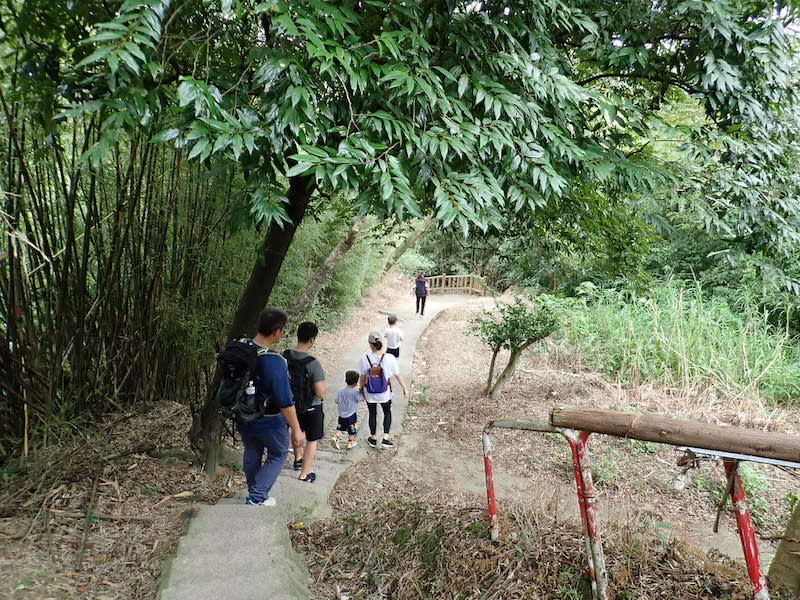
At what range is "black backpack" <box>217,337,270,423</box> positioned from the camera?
9.49 feet

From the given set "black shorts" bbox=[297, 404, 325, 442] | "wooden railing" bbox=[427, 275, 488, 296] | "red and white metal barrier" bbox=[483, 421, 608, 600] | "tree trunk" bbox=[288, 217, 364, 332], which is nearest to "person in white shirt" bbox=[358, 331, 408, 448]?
"black shorts" bbox=[297, 404, 325, 442]

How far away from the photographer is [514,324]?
21.9 ft

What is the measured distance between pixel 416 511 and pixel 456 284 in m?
21.3

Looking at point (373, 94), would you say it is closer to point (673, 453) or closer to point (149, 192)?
point (149, 192)

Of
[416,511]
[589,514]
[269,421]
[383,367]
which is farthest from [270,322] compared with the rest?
[383,367]

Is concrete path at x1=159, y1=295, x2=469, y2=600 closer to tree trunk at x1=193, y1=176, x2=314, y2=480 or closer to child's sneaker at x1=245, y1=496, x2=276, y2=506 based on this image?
child's sneaker at x1=245, y1=496, x2=276, y2=506

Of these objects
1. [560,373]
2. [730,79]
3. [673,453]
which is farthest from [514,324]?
[730,79]

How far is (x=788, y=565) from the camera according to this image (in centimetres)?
174

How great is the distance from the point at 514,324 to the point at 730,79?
13.7 feet

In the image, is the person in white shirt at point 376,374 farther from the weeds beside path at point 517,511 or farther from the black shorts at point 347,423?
the weeds beside path at point 517,511

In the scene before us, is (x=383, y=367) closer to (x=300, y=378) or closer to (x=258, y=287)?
(x=300, y=378)

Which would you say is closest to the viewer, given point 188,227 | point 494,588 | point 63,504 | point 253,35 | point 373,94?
point 494,588

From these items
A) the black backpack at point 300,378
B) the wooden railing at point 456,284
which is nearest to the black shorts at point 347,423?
the black backpack at point 300,378

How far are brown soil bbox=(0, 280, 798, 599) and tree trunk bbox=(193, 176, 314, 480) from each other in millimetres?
207
